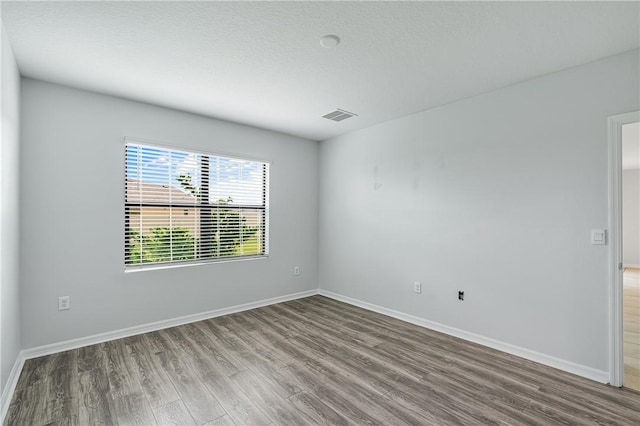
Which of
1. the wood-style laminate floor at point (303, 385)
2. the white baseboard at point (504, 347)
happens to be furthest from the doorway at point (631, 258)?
the wood-style laminate floor at point (303, 385)

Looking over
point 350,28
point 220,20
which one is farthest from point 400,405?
point 220,20

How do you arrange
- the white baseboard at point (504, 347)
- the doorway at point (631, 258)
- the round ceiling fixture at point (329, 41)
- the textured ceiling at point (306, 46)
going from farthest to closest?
the doorway at point (631, 258) < the white baseboard at point (504, 347) < the round ceiling fixture at point (329, 41) < the textured ceiling at point (306, 46)

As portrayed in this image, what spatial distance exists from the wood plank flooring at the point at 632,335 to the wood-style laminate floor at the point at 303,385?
0.27 metres

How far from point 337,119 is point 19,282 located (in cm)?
364

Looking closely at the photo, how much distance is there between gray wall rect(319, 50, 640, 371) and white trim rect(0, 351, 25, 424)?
3581 mm

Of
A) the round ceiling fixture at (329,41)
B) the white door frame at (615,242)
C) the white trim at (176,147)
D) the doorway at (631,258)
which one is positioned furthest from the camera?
the white trim at (176,147)

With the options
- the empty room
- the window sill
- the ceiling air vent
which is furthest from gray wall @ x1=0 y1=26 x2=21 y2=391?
the ceiling air vent

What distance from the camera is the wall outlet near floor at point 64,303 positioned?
291 centimetres

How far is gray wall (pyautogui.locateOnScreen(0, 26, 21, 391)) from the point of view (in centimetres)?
206

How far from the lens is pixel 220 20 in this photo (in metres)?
1.97

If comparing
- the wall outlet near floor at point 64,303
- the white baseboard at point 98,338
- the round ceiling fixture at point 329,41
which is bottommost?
the white baseboard at point 98,338

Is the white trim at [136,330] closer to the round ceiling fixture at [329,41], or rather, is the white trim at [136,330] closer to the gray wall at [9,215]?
the gray wall at [9,215]

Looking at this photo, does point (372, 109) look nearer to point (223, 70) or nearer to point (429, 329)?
point (223, 70)

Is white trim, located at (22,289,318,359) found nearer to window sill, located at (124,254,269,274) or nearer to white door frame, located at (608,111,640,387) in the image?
window sill, located at (124,254,269,274)
